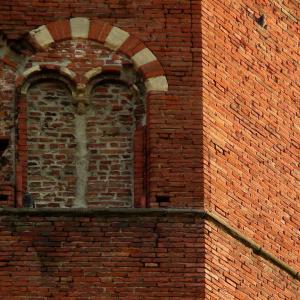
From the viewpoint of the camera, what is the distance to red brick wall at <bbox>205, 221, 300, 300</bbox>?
26.3 m

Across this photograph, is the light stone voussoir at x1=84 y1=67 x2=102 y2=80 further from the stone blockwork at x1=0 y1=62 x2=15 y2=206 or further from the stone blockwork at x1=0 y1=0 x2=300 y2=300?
the stone blockwork at x1=0 y1=62 x2=15 y2=206

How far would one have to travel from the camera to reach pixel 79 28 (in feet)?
89.6

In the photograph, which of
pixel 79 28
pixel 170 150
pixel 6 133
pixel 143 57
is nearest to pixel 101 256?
pixel 170 150

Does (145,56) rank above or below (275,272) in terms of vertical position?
above

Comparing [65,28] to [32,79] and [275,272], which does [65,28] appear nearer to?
[32,79]

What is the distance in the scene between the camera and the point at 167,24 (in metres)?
27.4

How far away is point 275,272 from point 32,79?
3.14 metres

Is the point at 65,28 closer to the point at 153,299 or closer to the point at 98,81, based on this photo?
the point at 98,81

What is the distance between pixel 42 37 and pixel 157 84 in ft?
4.14

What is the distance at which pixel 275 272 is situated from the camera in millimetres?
27234

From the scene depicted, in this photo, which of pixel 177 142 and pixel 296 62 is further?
pixel 296 62

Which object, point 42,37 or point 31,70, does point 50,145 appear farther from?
point 42,37

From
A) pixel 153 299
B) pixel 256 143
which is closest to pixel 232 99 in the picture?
pixel 256 143

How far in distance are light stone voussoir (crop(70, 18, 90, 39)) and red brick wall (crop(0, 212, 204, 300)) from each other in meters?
1.98
